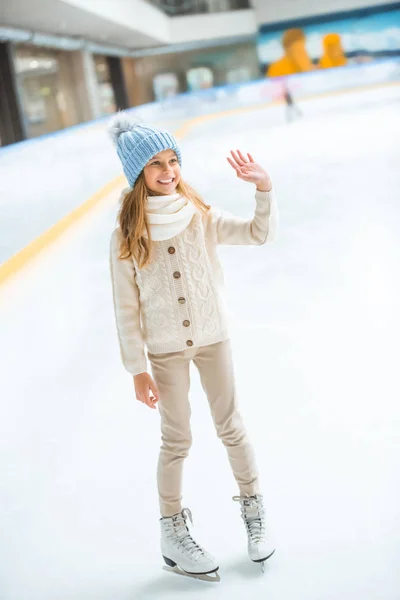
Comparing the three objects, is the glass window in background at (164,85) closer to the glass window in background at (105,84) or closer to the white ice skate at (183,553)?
the glass window in background at (105,84)

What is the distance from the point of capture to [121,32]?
16297 millimetres

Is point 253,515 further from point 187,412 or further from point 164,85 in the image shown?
point 164,85

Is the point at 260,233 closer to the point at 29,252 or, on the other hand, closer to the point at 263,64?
the point at 29,252

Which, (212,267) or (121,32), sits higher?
(121,32)

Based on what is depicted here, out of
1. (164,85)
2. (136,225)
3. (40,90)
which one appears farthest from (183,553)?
(164,85)

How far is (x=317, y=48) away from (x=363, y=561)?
79.4 ft

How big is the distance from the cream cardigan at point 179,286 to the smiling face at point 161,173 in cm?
9

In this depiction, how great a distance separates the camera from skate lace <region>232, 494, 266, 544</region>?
142cm

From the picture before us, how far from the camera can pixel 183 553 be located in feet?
4.58

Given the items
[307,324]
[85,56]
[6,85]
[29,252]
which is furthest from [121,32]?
[307,324]

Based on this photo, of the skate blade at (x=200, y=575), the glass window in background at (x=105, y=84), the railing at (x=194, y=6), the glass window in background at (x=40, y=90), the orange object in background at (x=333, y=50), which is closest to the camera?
the skate blade at (x=200, y=575)

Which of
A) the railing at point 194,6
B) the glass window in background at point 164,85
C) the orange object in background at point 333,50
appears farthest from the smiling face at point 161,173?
the orange object in background at point 333,50

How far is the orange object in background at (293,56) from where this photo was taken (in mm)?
23281

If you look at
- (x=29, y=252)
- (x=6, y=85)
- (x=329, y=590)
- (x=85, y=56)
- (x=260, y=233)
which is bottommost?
(x=329, y=590)
